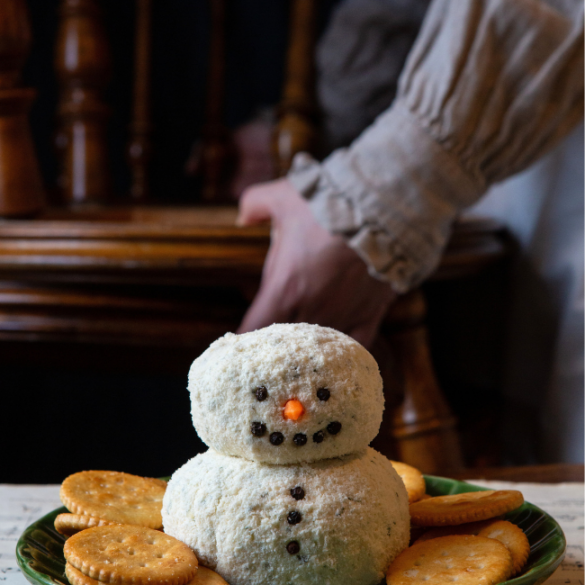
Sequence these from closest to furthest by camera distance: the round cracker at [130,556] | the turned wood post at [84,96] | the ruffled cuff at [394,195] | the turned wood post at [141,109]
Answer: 1. the round cracker at [130,556]
2. the ruffled cuff at [394,195]
3. the turned wood post at [84,96]
4. the turned wood post at [141,109]

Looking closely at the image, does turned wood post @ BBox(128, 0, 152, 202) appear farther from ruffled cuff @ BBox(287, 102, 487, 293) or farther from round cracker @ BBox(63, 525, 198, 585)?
round cracker @ BBox(63, 525, 198, 585)

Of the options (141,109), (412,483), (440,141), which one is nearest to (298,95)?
(141,109)

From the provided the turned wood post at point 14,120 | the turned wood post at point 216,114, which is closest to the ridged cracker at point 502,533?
the turned wood post at point 14,120

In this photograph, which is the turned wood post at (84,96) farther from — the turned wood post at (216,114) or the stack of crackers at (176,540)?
the stack of crackers at (176,540)

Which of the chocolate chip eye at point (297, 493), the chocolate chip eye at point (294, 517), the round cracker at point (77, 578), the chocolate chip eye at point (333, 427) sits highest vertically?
the chocolate chip eye at point (333, 427)

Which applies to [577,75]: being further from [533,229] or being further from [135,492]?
[135,492]

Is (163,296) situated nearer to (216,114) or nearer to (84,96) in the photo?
(84,96)

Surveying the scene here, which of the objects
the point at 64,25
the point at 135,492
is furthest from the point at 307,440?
the point at 64,25

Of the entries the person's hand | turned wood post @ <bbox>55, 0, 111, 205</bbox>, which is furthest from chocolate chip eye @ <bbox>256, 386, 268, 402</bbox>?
turned wood post @ <bbox>55, 0, 111, 205</bbox>
